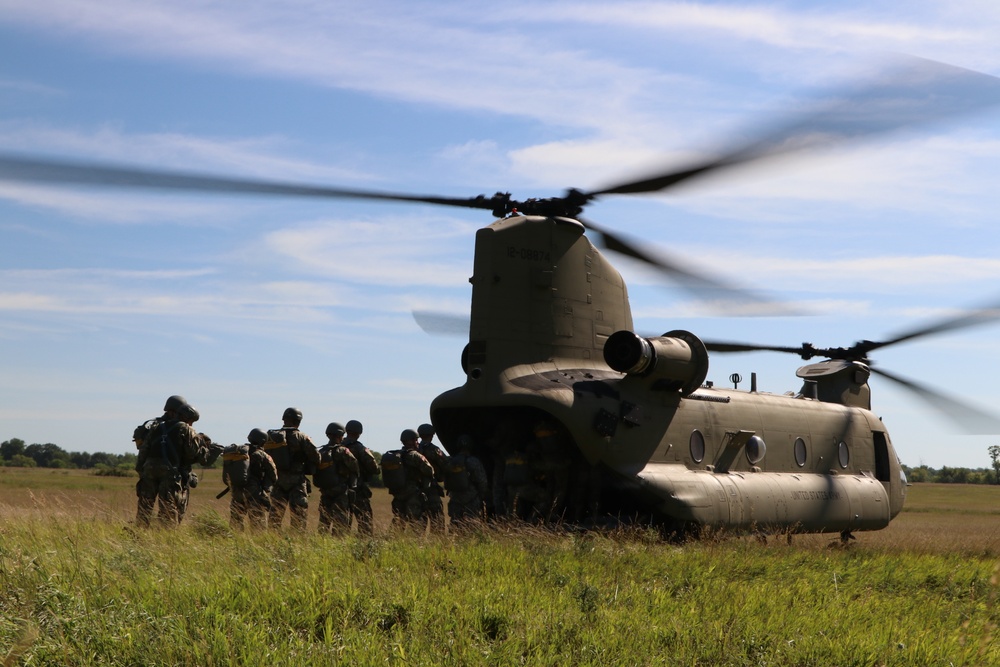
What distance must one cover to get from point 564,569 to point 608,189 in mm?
5822

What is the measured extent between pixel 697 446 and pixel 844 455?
5.15m

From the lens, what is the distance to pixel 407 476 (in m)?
15.0

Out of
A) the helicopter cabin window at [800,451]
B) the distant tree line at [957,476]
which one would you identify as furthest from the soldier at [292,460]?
the distant tree line at [957,476]

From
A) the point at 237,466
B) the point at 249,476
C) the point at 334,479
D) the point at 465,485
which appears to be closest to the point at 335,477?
the point at 334,479

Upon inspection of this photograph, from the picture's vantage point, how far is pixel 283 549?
10594mm

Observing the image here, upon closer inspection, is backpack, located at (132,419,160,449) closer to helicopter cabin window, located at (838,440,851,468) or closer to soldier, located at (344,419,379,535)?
soldier, located at (344,419,379,535)

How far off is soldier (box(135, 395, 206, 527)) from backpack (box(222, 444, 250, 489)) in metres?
0.59

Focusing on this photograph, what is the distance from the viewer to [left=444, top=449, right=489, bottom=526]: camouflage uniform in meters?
15.0

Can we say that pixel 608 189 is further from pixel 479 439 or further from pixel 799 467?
pixel 799 467

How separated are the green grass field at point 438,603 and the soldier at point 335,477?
2048mm

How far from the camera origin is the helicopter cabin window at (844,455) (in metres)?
20.2

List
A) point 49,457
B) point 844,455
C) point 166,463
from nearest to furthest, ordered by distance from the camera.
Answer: point 166,463 → point 844,455 → point 49,457

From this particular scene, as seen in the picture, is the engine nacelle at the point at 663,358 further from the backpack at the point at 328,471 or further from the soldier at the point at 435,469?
the backpack at the point at 328,471

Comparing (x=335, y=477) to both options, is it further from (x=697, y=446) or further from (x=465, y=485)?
(x=697, y=446)
